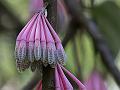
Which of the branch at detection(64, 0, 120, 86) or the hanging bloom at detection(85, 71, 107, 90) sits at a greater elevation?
the branch at detection(64, 0, 120, 86)

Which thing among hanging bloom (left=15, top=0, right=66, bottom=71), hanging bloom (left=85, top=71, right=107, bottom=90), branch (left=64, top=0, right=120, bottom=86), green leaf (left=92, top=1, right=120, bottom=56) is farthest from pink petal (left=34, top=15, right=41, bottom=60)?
green leaf (left=92, top=1, right=120, bottom=56)

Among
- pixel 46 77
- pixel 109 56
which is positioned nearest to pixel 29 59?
pixel 46 77

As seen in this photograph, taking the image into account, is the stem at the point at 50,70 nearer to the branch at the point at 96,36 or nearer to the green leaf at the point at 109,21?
the branch at the point at 96,36

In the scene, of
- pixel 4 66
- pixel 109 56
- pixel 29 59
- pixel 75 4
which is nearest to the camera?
pixel 29 59

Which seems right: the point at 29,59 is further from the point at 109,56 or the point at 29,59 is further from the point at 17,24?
the point at 17,24

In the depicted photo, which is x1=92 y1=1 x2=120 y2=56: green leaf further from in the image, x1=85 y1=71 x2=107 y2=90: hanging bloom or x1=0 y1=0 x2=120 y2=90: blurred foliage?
x1=85 y1=71 x2=107 y2=90: hanging bloom
